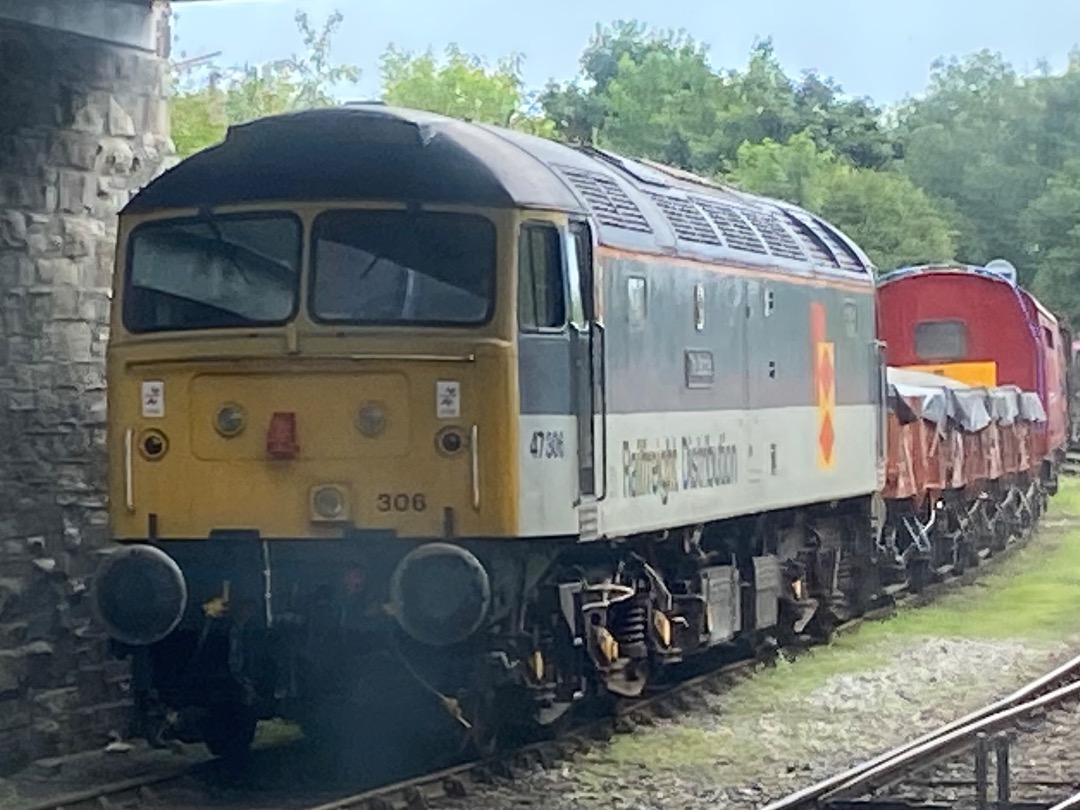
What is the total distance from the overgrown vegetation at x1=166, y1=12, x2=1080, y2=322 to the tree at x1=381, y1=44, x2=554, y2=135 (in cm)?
7

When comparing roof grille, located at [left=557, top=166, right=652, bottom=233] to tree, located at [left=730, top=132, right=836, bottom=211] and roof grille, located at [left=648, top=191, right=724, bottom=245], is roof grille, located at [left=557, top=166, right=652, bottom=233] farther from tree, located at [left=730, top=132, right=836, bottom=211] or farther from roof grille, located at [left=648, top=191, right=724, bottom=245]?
tree, located at [left=730, top=132, right=836, bottom=211]

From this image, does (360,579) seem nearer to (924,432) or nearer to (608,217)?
(608,217)

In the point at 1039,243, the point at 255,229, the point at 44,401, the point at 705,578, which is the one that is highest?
the point at 1039,243

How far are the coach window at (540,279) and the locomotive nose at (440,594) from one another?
3.88 ft

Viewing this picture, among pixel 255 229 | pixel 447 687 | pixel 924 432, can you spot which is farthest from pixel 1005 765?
pixel 924 432

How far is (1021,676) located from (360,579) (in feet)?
18.9

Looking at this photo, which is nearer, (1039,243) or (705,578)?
(705,578)

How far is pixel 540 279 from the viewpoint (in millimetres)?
10523

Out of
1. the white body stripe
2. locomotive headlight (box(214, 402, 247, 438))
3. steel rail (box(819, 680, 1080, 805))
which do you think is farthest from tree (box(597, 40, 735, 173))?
locomotive headlight (box(214, 402, 247, 438))

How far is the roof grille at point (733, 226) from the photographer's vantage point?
1355 centimetres

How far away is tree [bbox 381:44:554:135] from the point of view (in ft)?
179

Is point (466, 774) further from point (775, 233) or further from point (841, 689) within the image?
point (775, 233)

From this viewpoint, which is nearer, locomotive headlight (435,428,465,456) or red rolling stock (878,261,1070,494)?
locomotive headlight (435,428,465,456)

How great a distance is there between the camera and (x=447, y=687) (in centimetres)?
1048
